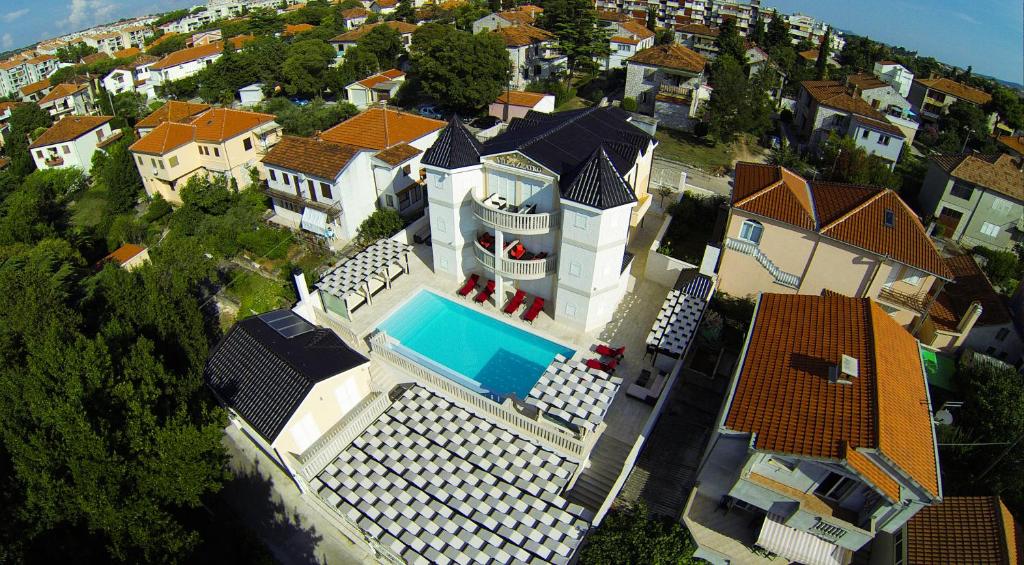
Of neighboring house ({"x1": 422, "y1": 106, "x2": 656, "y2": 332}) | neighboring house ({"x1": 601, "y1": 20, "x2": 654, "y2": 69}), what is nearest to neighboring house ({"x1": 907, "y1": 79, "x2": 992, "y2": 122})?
neighboring house ({"x1": 601, "y1": 20, "x2": 654, "y2": 69})

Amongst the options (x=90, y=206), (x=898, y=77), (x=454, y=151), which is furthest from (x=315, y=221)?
(x=898, y=77)

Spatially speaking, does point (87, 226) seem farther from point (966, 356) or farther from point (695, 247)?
point (966, 356)

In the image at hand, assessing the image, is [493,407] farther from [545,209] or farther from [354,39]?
[354,39]

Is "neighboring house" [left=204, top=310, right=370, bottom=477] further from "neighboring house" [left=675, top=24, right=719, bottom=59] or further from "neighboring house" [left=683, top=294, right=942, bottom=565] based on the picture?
"neighboring house" [left=675, top=24, right=719, bottom=59]

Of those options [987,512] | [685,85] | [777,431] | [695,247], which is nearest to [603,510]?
[777,431]

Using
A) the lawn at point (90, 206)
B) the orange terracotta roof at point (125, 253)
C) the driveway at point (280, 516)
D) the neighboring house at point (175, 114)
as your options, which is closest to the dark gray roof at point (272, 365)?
the driveway at point (280, 516)
